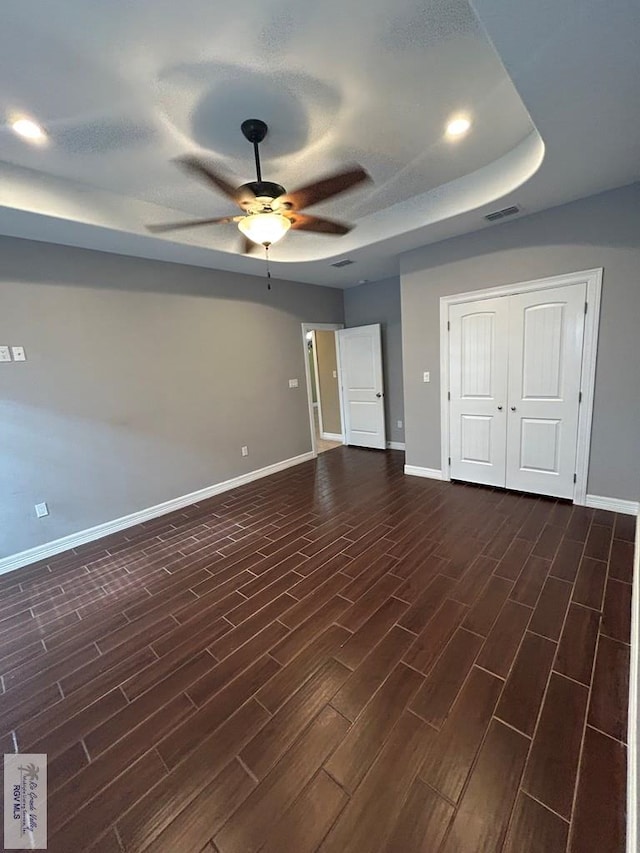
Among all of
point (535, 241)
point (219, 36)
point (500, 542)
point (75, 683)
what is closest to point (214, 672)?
point (75, 683)

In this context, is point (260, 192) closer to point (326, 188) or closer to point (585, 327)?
point (326, 188)

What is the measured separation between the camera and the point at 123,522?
3.58 metres

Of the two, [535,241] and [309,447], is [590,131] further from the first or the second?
[309,447]

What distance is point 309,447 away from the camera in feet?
18.2

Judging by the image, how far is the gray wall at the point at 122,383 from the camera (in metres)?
2.95

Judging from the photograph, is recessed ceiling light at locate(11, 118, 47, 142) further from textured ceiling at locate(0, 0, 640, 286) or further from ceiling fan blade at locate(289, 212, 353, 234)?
ceiling fan blade at locate(289, 212, 353, 234)

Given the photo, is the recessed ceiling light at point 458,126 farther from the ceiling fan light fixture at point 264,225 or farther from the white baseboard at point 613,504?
the white baseboard at point 613,504

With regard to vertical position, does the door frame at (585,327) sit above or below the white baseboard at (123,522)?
above

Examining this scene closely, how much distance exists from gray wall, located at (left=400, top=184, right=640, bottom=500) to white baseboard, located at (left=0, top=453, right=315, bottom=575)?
3.35m

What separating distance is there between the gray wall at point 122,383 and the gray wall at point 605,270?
261cm

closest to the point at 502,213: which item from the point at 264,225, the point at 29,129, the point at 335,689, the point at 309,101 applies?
the point at 309,101

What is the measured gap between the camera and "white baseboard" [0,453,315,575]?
300cm

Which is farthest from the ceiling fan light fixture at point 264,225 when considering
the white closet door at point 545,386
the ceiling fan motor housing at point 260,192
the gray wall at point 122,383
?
the white closet door at point 545,386

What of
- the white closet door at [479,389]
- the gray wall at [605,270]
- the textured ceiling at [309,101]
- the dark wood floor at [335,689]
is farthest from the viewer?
the white closet door at [479,389]
